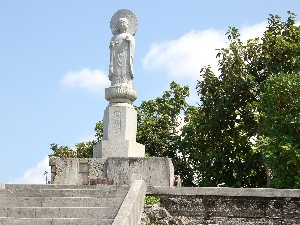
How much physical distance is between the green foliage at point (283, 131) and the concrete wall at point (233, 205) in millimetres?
6665

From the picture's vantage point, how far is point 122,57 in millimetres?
12336

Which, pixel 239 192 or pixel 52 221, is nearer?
pixel 52 221

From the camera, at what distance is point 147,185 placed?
392 inches

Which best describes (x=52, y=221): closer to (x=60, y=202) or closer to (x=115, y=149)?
(x=60, y=202)

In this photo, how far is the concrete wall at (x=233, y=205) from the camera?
9531mm

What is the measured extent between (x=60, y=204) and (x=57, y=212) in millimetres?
380

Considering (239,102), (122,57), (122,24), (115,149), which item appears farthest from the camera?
(239,102)

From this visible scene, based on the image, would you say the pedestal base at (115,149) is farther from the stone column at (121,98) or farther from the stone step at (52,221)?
Answer: the stone step at (52,221)

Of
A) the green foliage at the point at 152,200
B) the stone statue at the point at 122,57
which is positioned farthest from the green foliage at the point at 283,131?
the green foliage at the point at 152,200

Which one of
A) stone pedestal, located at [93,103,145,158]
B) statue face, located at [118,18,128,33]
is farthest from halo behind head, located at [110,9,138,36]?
stone pedestal, located at [93,103,145,158]

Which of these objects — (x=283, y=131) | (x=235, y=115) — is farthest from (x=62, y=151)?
(x=283, y=131)

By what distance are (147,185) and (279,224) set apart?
2.34 m

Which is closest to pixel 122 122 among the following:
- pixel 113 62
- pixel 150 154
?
pixel 113 62

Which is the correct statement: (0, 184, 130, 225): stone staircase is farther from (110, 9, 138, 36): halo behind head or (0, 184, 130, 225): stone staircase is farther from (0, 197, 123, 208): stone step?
(110, 9, 138, 36): halo behind head
